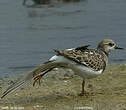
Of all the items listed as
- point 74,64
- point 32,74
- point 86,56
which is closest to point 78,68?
point 74,64

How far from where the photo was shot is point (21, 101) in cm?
878

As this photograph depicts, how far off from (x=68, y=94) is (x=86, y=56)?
1.01 metres

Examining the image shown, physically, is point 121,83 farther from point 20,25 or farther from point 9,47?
point 20,25

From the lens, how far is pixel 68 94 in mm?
9227

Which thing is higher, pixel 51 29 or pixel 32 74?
pixel 32 74

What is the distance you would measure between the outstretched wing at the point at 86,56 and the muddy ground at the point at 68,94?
64 cm

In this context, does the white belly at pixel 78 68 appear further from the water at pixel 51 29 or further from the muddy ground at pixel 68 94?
the water at pixel 51 29

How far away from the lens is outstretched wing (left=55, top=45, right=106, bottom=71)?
8.40 meters

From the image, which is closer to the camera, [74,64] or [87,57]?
[74,64]

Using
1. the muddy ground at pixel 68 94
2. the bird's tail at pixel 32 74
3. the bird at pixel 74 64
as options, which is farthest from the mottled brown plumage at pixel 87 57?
the muddy ground at pixel 68 94

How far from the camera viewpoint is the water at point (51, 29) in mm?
13773

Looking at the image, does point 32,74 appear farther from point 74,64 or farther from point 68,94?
point 68,94

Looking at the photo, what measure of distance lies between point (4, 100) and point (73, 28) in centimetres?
895

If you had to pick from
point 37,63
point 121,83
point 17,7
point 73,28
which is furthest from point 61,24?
point 121,83
